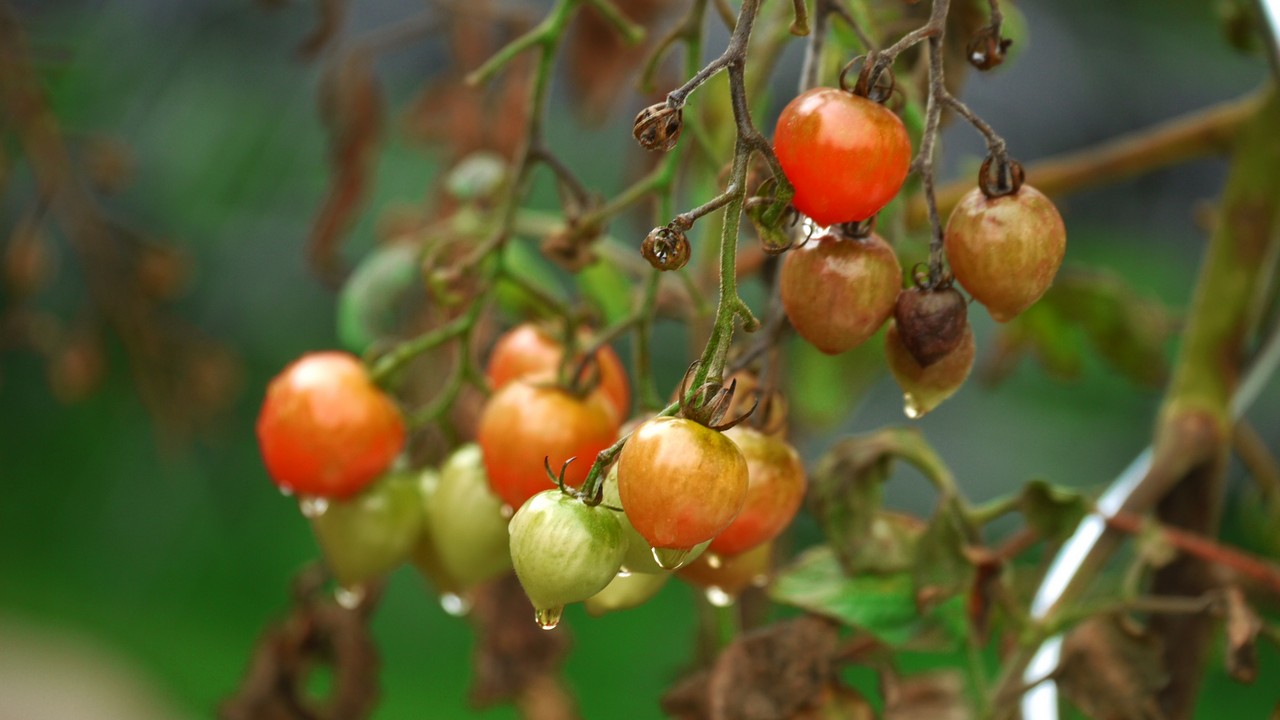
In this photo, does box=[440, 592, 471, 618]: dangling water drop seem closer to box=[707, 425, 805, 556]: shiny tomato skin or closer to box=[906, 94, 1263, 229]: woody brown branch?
box=[707, 425, 805, 556]: shiny tomato skin

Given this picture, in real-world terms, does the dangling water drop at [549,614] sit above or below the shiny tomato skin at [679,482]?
below

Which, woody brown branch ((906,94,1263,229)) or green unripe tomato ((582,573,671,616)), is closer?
green unripe tomato ((582,573,671,616))

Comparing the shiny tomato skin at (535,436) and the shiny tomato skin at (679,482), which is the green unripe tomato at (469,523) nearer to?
the shiny tomato skin at (535,436)

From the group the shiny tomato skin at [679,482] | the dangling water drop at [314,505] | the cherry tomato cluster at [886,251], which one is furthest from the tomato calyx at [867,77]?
the dangling water drop at [314,505]

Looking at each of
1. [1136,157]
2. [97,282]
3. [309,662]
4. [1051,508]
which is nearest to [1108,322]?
[1136,157]

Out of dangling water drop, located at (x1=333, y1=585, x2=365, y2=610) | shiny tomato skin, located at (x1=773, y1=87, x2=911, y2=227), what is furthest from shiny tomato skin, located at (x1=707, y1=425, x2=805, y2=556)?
dangling water drop, located at (x1=333, y1=585, x2=365, y2=610)

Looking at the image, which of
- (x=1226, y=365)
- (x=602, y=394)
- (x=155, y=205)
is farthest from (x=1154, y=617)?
(x=155, y=205)
